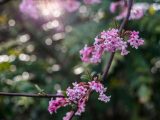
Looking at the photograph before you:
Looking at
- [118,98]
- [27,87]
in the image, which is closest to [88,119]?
[118,98]

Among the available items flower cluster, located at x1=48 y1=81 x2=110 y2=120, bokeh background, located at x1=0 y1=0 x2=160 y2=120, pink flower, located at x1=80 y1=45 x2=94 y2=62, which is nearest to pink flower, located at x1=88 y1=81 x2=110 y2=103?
flower cluster, located at x1=48 y1=81 x2=110 y2=120

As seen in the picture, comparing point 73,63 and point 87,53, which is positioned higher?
point 73,63

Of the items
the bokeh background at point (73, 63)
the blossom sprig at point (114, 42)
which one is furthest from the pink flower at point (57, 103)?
the bokeh background at point (73, 63)

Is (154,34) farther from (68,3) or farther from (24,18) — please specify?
(24,18)

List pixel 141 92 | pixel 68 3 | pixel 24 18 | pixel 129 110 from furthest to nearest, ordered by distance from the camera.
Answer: pixel 24 18 → pixel 129 110 → pixel 141 92 → pixel 68 3

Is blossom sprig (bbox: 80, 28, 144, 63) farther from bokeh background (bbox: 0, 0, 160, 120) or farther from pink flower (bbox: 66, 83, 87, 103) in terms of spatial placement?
A: bokeh background (bbox: 0, 0, 160, 120)

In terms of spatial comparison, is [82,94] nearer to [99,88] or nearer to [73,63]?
[99,88]

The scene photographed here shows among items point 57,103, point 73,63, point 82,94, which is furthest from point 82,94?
point 73,63

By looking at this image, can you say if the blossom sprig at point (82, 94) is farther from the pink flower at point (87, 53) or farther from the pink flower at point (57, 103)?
the pink flower at point (87, 53)
